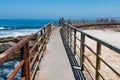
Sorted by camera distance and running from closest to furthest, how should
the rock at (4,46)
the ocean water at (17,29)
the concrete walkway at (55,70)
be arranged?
1. the concrete walkway at (55,70)
2. the rock at (4,46)
3. the ocean water at (17,29)

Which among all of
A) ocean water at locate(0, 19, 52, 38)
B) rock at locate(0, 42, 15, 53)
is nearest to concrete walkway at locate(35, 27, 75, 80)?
rock at locate(0, 42, 15, 53)

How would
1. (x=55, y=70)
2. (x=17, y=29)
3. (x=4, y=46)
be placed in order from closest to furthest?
(x=55, y=70) → (x=4, y=46) → (x=17, y=29)

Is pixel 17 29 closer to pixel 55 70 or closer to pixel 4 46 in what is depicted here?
pixel 4 46

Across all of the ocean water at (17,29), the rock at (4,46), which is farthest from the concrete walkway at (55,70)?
the ocean water at (17,29)

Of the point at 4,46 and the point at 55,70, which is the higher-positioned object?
the point at 55,70

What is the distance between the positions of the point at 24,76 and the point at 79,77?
2416 millimetres

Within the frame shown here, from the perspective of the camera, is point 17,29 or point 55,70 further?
point 17,29

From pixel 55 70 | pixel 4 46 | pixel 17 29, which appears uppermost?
pixel 55 70

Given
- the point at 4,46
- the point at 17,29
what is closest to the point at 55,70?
the point at 4,46

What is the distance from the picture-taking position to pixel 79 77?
660cm

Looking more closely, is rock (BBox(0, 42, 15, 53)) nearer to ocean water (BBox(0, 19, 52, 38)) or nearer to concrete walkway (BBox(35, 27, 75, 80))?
ocean water (BBox(0, 19, 52, 38))

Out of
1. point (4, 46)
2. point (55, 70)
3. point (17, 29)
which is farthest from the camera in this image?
point (17, 29)

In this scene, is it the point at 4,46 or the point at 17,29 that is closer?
the point at 4,46

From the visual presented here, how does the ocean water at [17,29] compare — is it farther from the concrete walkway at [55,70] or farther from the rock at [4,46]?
the concrete walkway at [55,70]
